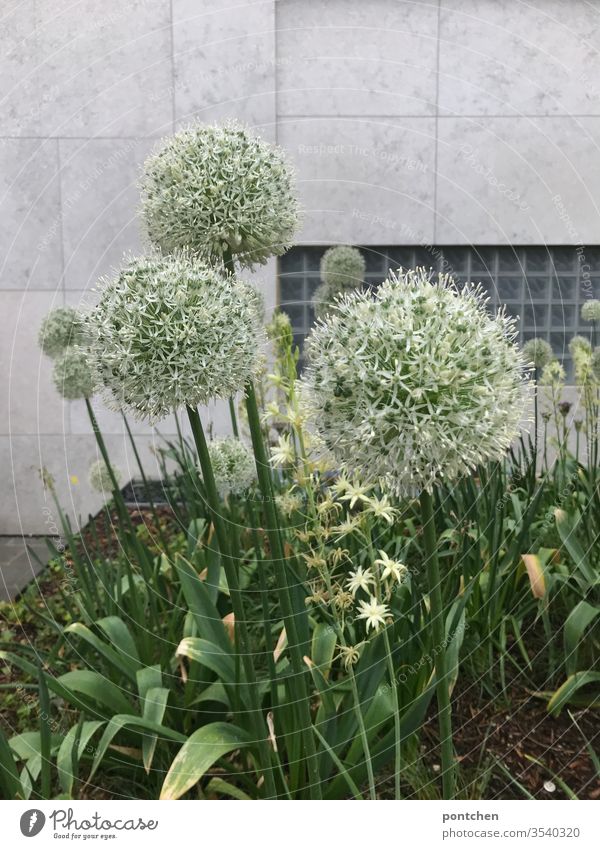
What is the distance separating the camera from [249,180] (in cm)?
218

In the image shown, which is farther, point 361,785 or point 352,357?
point 361,785

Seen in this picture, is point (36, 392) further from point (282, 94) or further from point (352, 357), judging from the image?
point (352, 357)

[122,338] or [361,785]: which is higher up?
[122,338]

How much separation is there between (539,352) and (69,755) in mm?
2979

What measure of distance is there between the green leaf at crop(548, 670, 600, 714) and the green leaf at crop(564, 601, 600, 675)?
8 centimetres

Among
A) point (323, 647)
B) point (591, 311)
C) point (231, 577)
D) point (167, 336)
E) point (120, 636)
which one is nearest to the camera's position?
→ point (167, 336)

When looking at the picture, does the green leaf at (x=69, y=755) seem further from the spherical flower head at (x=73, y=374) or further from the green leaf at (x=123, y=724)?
the spherical flower head at (x=73, y=374)

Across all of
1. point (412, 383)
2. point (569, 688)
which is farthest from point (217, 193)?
point (569, 688)

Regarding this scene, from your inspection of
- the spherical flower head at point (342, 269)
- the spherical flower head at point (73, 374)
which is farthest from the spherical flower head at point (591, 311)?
the spherical flower head at point (73, 374)

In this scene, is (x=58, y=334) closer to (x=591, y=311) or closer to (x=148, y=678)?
(x=148, y=678)
